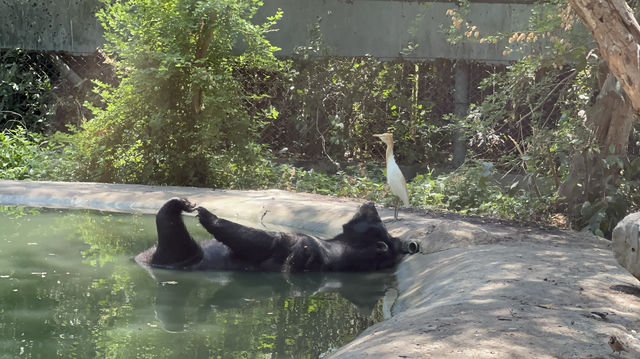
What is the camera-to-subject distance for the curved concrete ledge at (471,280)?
3.60 m

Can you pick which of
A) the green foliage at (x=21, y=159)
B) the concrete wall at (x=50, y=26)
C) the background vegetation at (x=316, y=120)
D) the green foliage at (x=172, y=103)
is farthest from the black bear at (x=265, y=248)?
the concrete wall at (x=50, y=26)

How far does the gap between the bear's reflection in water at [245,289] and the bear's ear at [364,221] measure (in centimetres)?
39

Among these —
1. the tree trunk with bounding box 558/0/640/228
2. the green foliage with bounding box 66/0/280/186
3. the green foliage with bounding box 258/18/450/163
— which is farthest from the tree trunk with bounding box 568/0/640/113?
the green foliage with bounding box 258/18/450/163

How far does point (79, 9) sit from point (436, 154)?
6.94 meters

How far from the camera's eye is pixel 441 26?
1323 centimetres

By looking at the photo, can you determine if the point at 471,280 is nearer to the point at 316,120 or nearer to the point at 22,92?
the point at 316,120

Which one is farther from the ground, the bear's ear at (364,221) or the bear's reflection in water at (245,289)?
the bear's ear at (364,221)

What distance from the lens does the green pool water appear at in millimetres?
4262

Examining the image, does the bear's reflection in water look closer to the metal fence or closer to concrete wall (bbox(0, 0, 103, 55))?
the metal fence

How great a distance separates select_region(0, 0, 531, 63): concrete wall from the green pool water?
739cm

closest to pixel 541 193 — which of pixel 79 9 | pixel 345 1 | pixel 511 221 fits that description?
pixel 511 221

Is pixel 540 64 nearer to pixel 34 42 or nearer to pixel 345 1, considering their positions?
pixel 345 1

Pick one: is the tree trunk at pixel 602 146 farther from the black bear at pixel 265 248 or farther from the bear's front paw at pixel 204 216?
the bear's front paw at pixel 204 216

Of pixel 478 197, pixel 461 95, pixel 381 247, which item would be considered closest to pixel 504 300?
pixel 381 247
